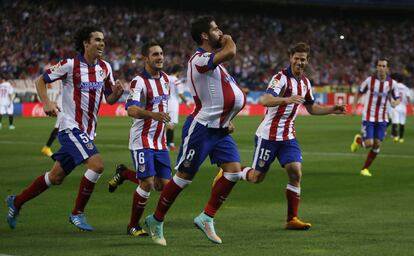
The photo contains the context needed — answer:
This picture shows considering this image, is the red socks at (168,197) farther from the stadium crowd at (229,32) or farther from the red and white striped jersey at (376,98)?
the stadium crowd at (229,32)

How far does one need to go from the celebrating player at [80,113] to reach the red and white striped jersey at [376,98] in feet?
28.5

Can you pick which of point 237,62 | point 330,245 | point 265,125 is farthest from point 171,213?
point 237,62

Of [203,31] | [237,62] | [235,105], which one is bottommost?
[237,62]

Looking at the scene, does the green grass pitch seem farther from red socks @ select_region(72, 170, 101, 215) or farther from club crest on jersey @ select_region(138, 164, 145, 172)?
club crest on jersey @ select_region(138, 164, 145, 172)

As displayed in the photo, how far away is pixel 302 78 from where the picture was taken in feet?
37.4

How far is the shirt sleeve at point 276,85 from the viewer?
1088 centimetres

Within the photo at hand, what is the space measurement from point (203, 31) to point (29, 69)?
3869 cm

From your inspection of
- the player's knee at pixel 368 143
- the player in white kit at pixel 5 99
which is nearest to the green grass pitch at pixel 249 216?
the player's knee at pixel 368 143

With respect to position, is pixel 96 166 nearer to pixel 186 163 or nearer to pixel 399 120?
pixel 186 163

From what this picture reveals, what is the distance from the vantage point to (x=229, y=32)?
57.4 m

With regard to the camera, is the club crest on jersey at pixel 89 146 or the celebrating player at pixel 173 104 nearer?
the club crest on jersey at pixel 89 146

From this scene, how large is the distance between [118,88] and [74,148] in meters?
0.85

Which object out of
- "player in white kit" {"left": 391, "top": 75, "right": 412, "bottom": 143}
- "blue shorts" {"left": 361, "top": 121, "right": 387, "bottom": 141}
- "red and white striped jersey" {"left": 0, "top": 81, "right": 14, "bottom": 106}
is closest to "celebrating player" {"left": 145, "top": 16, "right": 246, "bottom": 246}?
"blue shorts" {"left": 361, "top": 121, "right": 387, "bottom": 141}

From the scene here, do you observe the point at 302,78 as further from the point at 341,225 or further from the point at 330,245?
the point at 330,245
